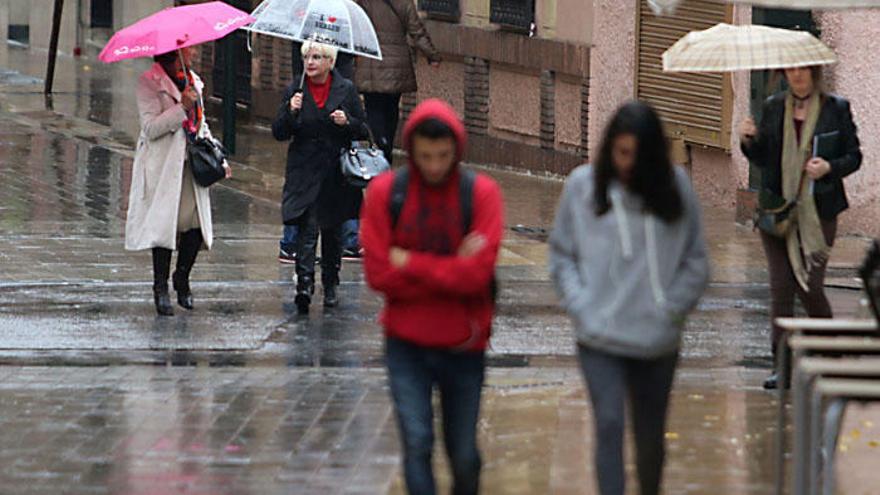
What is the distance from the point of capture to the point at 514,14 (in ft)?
61.6

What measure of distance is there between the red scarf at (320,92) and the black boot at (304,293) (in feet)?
3.22

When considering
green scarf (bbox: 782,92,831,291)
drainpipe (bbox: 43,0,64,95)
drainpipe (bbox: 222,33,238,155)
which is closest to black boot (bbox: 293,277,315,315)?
green scarf (bbox: 782,92,831,291)

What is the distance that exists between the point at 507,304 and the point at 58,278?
2.84m

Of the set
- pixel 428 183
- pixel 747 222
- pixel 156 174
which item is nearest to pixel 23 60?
pixel 747 222

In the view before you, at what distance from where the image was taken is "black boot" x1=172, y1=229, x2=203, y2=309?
11508 mm

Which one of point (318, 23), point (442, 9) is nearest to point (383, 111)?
point (442, 9)

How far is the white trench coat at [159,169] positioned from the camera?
11203 mm

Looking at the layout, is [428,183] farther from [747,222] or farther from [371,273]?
[747,222]

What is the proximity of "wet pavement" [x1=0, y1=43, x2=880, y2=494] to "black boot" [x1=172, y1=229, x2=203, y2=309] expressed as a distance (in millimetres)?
214

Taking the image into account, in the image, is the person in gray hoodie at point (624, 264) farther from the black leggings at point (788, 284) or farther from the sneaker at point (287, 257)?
the sneaker at point (287, 257)

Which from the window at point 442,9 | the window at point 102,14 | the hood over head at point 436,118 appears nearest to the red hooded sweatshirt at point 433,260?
the hood over head at point 436,118

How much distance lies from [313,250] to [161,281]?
0.87 meters

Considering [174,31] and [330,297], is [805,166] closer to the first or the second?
[330,297]

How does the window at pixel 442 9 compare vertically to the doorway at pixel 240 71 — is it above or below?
above
